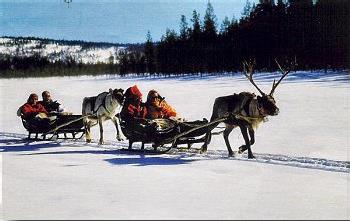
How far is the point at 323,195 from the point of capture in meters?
5.51

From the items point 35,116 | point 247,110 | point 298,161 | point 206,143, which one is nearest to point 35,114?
point 35,116

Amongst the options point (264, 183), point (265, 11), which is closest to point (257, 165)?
point (264, 183)

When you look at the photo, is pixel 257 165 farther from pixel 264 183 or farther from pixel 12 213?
pixel 12 213

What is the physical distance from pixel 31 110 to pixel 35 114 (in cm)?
20

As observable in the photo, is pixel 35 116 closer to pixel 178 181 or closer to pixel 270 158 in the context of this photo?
pixel 270 158

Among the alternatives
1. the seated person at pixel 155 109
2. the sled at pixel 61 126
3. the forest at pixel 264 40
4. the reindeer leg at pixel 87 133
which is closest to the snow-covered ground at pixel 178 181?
the reindeer leg at pixel 87 133

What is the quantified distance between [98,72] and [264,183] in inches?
4034

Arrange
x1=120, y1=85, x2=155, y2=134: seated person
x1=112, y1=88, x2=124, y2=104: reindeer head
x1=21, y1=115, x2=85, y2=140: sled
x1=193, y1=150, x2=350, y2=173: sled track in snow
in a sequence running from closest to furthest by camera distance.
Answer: x1=193, y1=150, x2=350, y2=173: sled track in snow
x1=120, y1=85, x2=155, y2=134: seated person
x1=112, y1=88, x2=124, y2=104: reindeer head
x1=21, y1=115, x2=85, y2=140: sled

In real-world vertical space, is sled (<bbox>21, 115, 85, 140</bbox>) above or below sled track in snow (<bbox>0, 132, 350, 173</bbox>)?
above

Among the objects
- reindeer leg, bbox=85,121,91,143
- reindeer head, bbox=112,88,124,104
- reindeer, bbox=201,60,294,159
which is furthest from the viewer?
reindeer leg, bbox=85,121,91,143

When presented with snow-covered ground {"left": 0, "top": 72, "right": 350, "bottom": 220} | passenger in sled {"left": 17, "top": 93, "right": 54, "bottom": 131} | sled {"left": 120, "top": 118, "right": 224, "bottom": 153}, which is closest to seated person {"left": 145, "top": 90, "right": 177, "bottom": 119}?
sled {"left": 120, "top": 118, "right": 224, "bottom": 153}

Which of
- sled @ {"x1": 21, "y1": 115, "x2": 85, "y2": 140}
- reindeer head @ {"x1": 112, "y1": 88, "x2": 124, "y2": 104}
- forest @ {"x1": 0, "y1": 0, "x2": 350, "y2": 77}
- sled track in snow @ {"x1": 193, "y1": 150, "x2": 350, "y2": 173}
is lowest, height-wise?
sled track in snow @ {"x1": 193, "y1": 150, "x2": 350, "y2": 173}

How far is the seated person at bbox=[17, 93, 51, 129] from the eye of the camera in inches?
440

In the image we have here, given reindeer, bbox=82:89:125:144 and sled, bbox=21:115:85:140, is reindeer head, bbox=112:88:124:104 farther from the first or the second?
sled, bbox=21:115:85:140
